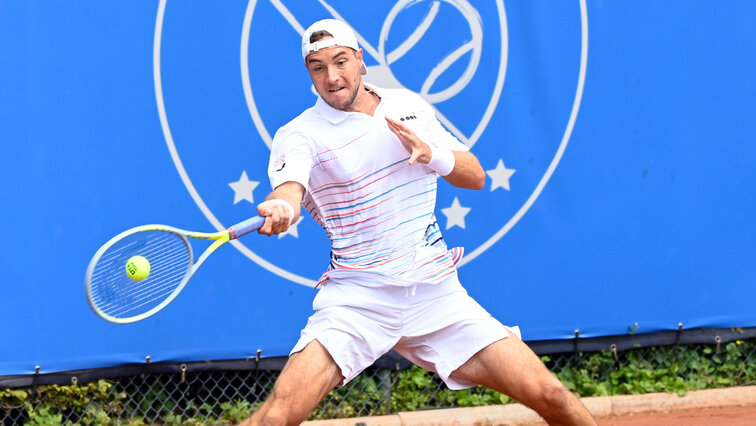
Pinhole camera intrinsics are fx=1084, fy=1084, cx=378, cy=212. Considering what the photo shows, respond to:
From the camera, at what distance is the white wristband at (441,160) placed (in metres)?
3.48

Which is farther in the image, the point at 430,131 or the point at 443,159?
the point at 430,131

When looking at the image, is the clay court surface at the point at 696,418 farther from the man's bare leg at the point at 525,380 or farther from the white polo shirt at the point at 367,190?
the white polo shirt at the point at 367,190

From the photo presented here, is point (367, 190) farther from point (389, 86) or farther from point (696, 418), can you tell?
point (696, 418)

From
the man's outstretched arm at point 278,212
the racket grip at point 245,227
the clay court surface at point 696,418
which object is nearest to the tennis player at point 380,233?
the man's outstretched arm at point 278,212

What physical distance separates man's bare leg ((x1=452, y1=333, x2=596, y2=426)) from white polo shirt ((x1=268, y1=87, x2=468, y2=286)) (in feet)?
1.04

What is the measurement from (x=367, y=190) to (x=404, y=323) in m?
0.46

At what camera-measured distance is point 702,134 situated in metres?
5.15

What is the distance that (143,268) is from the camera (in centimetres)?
315

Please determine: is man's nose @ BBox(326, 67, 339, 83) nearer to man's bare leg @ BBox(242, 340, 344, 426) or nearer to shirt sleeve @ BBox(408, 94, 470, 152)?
shirt sleeve @ BBox(408, 94, 470, 152)

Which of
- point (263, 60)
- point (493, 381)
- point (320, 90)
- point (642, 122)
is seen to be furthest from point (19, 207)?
point (642, 122)

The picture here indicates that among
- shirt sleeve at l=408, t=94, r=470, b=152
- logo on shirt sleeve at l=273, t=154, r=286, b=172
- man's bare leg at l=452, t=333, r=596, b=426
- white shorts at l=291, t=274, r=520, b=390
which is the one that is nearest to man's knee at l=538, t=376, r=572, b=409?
man's bare leg at l=452, t=333, r=596, b=426

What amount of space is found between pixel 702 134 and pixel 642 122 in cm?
31

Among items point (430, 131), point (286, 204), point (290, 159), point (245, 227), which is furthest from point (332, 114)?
point (245, 227)

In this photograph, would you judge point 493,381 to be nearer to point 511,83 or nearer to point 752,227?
point 511,83
